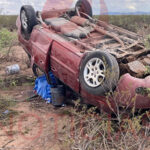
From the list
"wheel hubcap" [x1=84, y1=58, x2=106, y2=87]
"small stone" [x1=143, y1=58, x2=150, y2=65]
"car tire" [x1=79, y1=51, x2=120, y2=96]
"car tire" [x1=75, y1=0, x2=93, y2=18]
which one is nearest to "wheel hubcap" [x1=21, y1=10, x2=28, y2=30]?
"car tire" [x1=75, y1=0, x2=93, y2=18]

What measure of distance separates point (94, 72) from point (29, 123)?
1.77 metres

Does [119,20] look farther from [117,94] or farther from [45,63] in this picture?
[117,94]

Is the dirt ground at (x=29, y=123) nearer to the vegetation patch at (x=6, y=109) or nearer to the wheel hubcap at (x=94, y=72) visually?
the vegetation patch at (x=6, y=109)

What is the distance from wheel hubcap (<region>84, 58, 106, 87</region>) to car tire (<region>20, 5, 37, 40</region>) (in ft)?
8.82

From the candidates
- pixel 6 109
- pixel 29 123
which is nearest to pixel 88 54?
pixel 29 123

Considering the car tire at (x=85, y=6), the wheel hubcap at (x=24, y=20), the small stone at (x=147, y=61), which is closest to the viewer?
the small stone at (x=147, y=61)

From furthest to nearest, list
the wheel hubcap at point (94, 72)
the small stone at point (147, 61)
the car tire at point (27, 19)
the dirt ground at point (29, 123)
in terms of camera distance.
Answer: the car tire at point (27, 19) < the small stone at point (147, 61) < the dirt ground at point (29, 123) < the wheel hubcap at point (94, 72)

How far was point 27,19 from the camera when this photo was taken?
6988mm

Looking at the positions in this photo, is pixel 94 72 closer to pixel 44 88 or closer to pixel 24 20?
pixel 44 88

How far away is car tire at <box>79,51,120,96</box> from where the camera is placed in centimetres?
449

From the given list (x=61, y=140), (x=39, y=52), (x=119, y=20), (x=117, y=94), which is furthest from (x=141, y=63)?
(x=119, y=20)

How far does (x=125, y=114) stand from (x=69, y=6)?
4.20 meters

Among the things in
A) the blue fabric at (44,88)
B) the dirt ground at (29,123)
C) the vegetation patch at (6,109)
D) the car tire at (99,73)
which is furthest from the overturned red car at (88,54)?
the vegetation patch at (6,109)

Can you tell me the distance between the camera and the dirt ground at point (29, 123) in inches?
190
